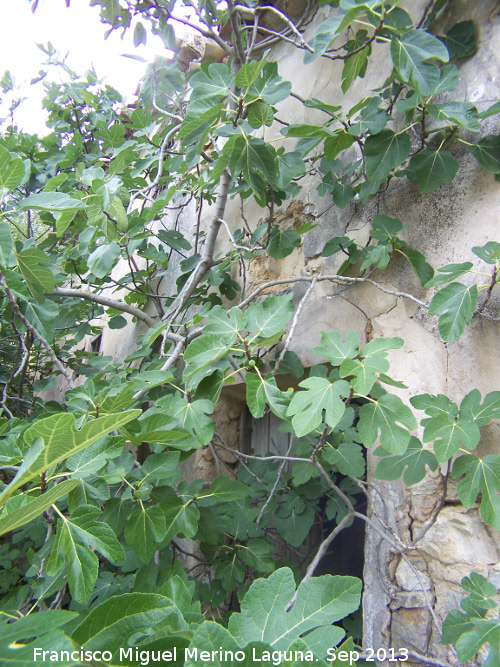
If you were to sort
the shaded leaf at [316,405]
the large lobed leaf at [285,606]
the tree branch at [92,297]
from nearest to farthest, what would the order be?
the large lobed leaf at [285,606], the shaded leaf at [316,405], the tree branch at [92,297]

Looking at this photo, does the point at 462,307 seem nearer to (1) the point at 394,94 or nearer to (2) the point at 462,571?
(2) the point at 462,571

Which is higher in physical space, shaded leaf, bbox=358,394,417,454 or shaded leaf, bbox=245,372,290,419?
shaded leaf, bbox=245,372,290,419

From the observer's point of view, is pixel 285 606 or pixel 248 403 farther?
pixel 248 403

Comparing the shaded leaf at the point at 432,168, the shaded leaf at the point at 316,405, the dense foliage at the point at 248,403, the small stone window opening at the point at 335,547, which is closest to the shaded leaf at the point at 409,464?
the dense foliage at the point at 248,403

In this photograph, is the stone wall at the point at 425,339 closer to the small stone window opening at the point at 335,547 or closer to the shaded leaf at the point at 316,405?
the shaded leaf at the point at 316,405

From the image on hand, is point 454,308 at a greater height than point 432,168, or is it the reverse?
point 432,168

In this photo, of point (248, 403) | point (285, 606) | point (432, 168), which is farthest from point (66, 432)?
point (432, 168)

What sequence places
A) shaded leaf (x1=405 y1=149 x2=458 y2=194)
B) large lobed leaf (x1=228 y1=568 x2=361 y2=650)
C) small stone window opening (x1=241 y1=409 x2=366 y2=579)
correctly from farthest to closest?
small stone window opening (x1=241 y1=409 x2=366 y2=579) < shaded leaf (x1=405 y1=149 x2=458 y2=194) < large lobed leaf (x1=228 y1=568 x2=361 y2=650)

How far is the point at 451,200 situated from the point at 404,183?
21 cm

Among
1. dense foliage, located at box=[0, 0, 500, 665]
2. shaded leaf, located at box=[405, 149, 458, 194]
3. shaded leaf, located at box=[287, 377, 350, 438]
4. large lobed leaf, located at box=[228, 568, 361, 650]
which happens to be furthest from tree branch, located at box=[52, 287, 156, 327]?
large lobed leaf, located at box=[228, 568, 361, 650]

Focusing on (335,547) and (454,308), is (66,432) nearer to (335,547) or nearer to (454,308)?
(454,308)

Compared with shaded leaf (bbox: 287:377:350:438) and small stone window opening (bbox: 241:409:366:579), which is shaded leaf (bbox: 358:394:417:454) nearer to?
shaded leaf (bbox: 287:377:350:438)

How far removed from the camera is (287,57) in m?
2.23

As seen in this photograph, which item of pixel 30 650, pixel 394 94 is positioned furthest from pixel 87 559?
pixel 394 94
